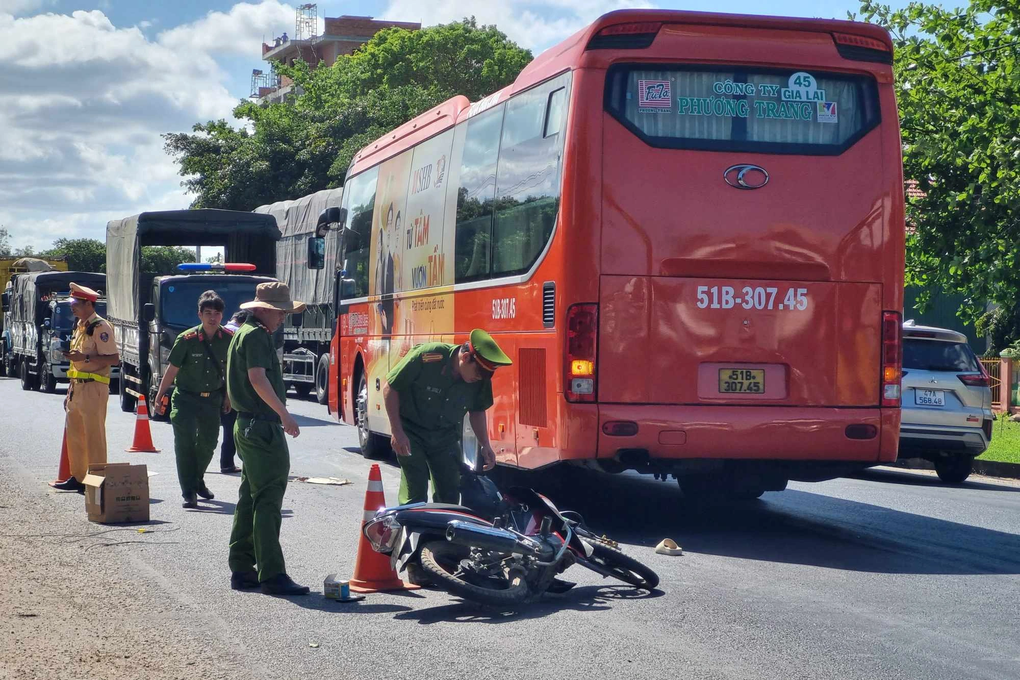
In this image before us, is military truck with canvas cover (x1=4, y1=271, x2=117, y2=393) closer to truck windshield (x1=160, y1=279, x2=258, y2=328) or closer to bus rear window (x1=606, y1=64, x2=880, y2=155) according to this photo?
truck windshield (x1=160, y1=279, x2=258, y2=328)

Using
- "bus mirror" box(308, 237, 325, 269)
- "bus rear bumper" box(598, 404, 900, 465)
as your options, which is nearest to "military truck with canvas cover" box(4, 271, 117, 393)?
"bus mirror" box(308, 237, 325, 269)

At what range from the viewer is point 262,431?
725 centimetres

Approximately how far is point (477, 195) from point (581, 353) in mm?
2677

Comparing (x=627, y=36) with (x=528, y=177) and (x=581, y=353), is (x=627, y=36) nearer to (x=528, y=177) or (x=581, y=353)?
(x=528, y=177)

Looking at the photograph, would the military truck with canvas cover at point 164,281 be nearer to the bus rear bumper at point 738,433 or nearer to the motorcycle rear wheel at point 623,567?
the bus rear bumper at point 738,433

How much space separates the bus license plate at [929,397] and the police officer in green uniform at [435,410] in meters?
8.41

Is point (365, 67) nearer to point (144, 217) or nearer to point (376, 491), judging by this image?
point (144, 217)

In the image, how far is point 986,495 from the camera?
44.3 ft

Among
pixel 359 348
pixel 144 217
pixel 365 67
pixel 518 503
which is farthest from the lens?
pixel 365 67

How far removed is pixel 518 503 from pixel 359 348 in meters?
8.41

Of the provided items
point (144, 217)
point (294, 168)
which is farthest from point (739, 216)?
point (294, 168)

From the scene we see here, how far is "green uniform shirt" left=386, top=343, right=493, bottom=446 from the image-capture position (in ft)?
25.5

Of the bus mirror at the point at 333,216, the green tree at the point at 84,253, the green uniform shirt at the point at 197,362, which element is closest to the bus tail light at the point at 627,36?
the green uniform shirt at the point at 197,362

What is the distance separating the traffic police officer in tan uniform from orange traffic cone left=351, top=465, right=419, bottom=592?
15.5 ft
